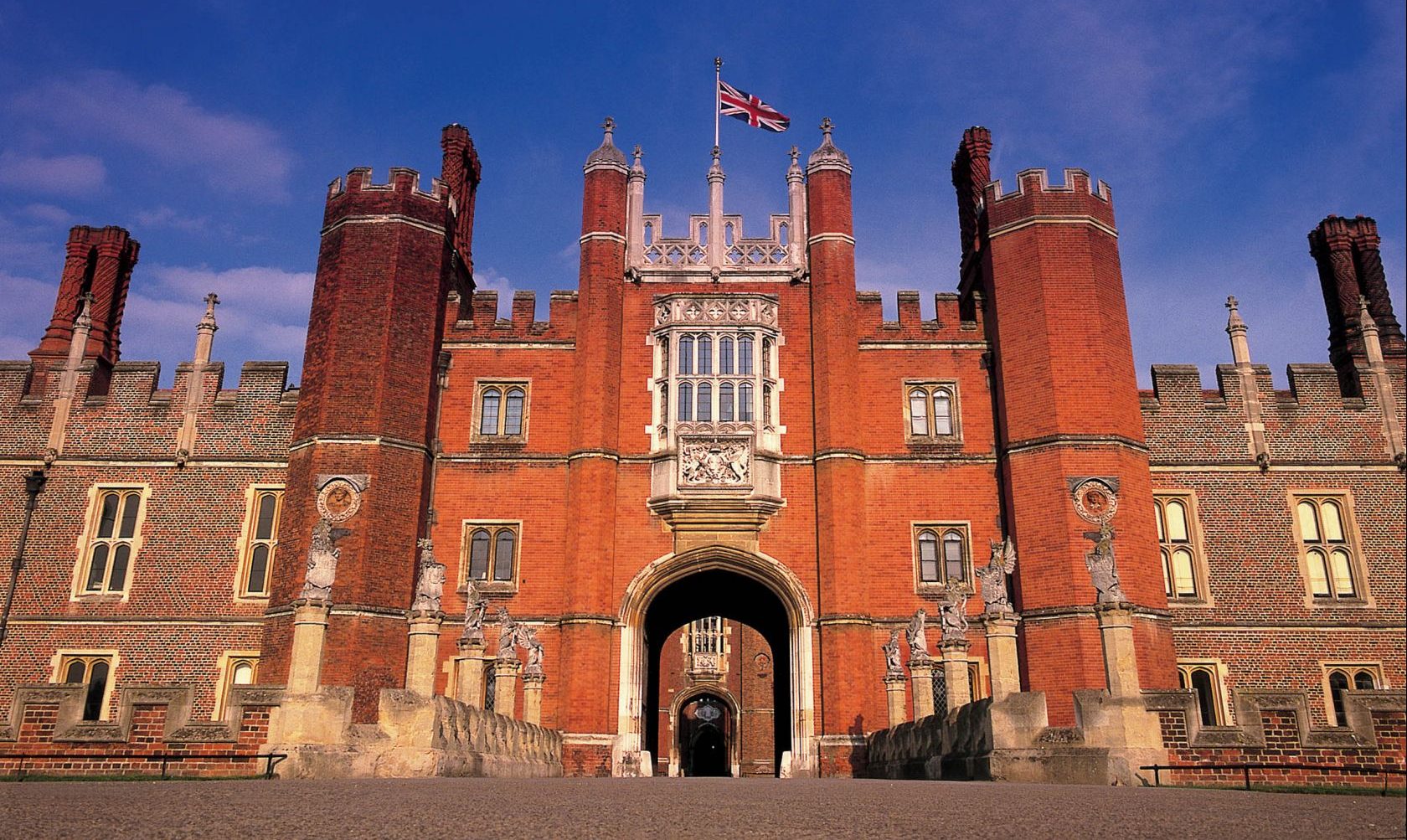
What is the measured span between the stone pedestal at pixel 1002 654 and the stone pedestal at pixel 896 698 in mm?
6403

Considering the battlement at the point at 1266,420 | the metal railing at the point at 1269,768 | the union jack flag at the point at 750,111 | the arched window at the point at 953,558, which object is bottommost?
the metal railing at the point at 1269,768

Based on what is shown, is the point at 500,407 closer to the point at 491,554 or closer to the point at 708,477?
the point at 491,554

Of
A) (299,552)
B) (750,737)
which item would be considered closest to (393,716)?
(299,552)

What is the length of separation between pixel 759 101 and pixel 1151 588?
14.8 m

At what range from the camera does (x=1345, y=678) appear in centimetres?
2350

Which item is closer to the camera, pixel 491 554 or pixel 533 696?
pixel 533 696

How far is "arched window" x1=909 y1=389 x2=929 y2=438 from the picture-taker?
25.1 metres

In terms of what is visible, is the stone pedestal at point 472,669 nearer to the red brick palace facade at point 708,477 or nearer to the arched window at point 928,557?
the red brick palace facade at point 708,477

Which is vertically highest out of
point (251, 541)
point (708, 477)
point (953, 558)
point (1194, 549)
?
point (708, 477)

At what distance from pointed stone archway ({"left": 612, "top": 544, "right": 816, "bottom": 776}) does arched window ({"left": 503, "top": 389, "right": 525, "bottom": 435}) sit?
4.62 meters

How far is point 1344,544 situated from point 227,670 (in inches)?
988

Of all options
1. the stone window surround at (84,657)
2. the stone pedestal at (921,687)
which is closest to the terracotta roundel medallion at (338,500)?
the stone window surround at (84,657)

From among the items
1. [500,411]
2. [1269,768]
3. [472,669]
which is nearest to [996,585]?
[1269,768]

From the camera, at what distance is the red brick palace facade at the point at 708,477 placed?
22734 mm
